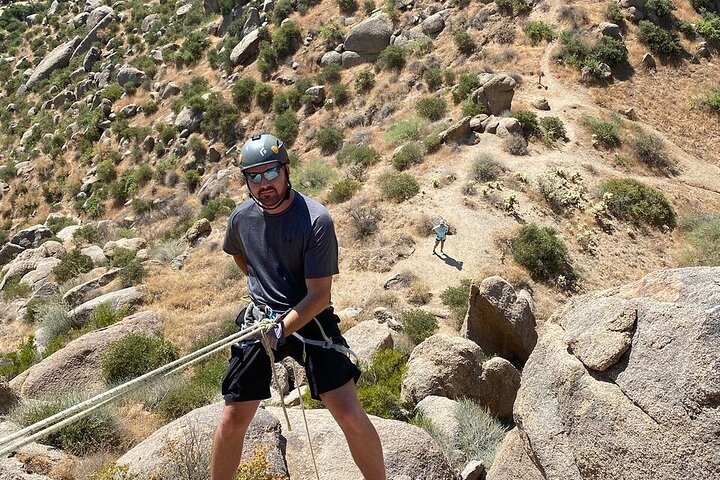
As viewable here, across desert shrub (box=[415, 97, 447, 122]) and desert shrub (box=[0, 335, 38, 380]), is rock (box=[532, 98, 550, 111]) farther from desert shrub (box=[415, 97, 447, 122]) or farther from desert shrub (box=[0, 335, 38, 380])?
desert shrub (box=[0, 335, 38, 380])

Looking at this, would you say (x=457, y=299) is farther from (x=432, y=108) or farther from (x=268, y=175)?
(x=432, y=108)

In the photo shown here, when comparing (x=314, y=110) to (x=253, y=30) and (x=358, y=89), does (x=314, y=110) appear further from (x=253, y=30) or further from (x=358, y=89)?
(x=253, y=30)

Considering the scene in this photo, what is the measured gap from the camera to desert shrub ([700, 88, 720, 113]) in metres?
20.6

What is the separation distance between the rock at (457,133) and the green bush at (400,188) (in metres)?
2.50

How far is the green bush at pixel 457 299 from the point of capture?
38.6 ft

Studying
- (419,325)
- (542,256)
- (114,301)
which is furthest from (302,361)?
(114,301)

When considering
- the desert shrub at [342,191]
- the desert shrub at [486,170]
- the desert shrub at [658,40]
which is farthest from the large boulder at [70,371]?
the desert shrub at [658,40]

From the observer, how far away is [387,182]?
1692 cm

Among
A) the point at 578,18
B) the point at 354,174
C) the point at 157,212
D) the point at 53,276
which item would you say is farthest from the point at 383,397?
the point at 578,18


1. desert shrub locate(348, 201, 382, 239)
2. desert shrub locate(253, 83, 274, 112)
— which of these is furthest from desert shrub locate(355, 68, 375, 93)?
desert shrub locate(348, 201, 382, 239)

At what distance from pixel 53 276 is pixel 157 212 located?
6386 millimetres

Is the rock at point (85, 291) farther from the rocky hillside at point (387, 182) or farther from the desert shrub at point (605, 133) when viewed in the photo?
the desert shrub at point (605, 133)

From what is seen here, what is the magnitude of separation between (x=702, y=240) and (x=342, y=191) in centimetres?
1031

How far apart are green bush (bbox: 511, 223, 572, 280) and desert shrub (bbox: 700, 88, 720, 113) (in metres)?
11.5
